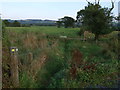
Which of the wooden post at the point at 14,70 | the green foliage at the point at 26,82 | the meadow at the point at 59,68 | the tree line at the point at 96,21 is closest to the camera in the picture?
the wooden post at the point at 14,70

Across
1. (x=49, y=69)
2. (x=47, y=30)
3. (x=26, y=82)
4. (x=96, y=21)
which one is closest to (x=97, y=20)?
(x=96, y=21)

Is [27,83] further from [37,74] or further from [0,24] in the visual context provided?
[0,24]

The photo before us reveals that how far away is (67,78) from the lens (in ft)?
9.96

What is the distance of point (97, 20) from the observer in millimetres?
6633

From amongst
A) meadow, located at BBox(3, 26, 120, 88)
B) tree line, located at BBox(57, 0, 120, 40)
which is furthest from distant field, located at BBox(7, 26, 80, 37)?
meadow, located at BBox(3, 26, 120, 88)

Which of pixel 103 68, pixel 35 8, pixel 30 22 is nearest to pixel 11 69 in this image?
pixel 103 68

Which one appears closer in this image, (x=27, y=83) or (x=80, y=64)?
(x=27, y=83)

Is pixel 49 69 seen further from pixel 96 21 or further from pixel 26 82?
pixel 96 21

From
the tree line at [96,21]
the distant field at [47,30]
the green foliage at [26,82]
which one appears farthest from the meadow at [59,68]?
the tree line at [96,21]

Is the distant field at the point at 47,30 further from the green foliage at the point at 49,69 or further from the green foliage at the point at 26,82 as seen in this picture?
the green foliage at the point at 26,82

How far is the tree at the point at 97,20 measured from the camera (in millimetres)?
6641

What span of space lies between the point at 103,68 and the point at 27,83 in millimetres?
1603

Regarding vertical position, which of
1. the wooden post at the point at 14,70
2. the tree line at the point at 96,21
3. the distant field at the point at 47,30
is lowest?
→ the wooden post at the point at 14,70

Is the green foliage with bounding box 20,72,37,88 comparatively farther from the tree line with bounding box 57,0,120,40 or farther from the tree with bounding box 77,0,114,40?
the tree with bounding box 77,0,114,40
